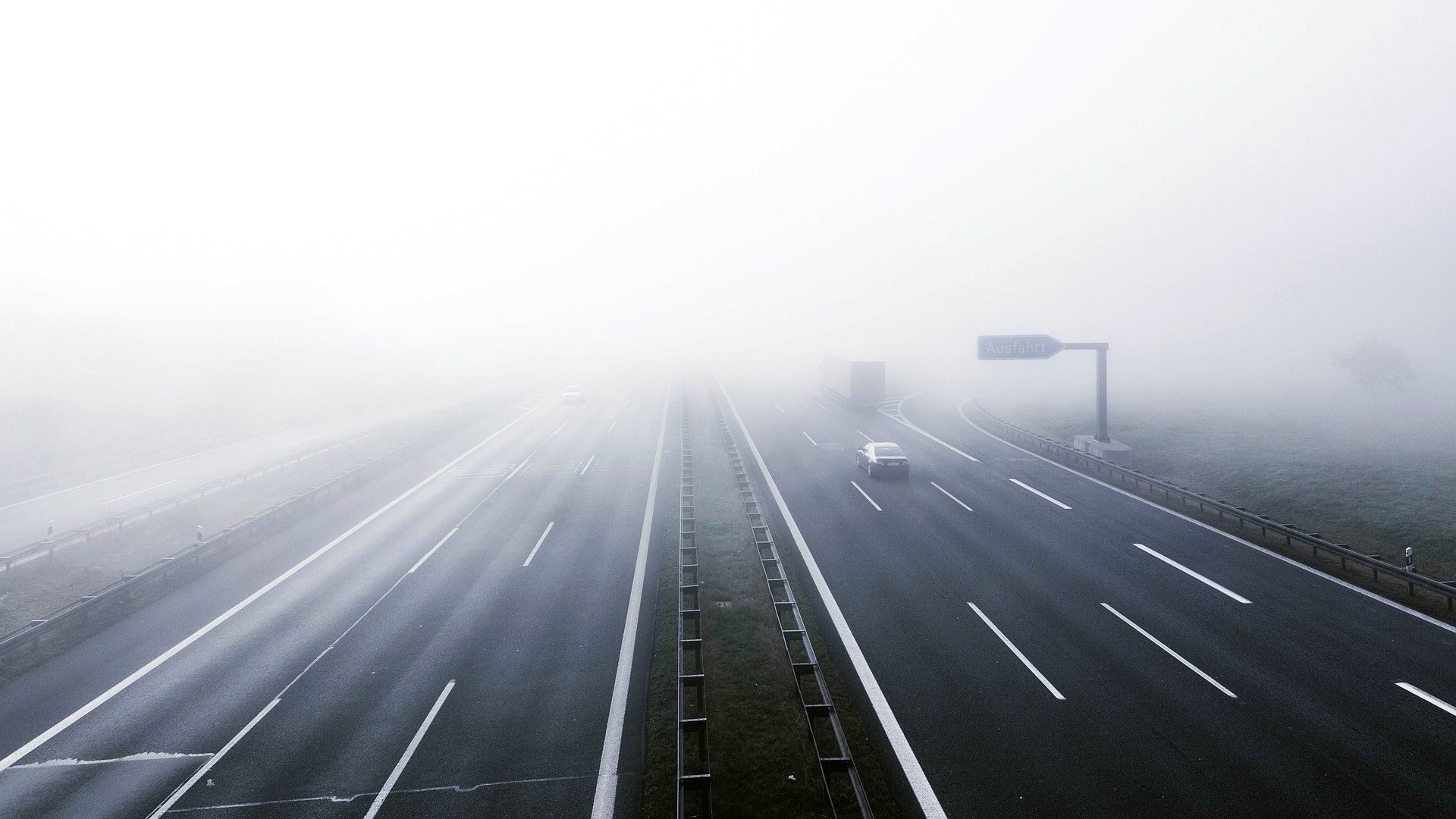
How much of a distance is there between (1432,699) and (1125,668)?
489 centimetres

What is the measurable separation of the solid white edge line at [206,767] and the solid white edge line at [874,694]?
11.3 meters

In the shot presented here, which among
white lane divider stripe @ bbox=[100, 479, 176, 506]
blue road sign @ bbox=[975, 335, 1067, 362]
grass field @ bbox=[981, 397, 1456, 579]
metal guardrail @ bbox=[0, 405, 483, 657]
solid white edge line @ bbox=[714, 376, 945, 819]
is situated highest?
blue road sign @ bbox=[975, 335, 1067, 362]

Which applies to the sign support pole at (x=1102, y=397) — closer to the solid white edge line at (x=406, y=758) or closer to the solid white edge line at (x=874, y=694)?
the solid white edge line at (x=874, y=694)

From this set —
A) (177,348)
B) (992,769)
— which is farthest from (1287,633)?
(177,348)

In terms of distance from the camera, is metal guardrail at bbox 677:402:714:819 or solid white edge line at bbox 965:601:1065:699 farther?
solid white edge line at bbox 965:601:1065:699

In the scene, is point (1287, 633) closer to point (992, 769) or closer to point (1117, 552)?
point (1117, 552)

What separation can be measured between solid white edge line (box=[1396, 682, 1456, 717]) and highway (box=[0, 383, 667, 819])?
46.7 ft

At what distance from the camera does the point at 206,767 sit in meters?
10.1

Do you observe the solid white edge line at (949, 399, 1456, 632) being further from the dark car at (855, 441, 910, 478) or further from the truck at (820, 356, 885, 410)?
the truck at (820, 356, 885, 410)

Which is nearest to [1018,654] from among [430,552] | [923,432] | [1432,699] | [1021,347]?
[1432,699]

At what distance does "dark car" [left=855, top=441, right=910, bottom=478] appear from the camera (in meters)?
28.7

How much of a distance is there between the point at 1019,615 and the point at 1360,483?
2370 centimetres

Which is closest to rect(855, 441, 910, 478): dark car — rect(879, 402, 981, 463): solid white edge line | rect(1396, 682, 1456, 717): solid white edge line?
rect(879, 402, 981, 463): solid white edge line

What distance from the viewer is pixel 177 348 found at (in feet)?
210
